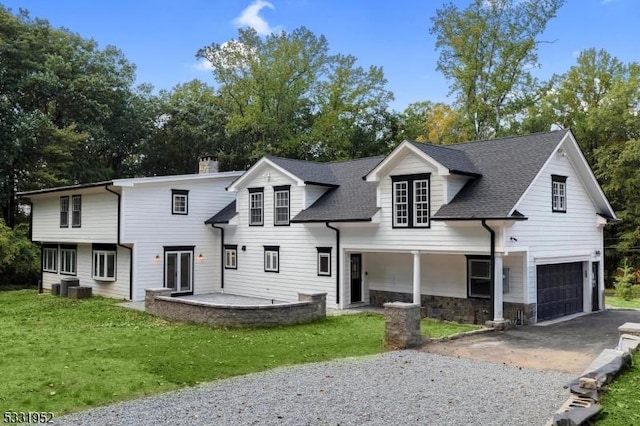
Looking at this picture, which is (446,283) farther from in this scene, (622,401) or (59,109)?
(59,109)

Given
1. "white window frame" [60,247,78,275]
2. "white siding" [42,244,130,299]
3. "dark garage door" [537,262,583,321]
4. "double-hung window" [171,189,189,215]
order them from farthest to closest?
1. "white window frame" [60,247,78,275]
2. "double-hung window" [171,189,189,215]
3. "white siding" [42,244,130,299]
4. "dark garage door" [537,262,583,321]

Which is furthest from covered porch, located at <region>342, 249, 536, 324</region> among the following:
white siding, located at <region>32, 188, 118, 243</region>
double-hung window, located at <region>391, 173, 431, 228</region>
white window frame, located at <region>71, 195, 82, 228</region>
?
white window frame, located at <region>71, 195, 82, 228</region>

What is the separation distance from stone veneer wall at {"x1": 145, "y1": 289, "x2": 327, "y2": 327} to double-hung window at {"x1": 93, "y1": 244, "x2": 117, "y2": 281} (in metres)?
6.34

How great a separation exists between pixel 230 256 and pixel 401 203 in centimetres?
933

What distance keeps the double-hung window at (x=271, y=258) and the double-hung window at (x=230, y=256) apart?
1.96 meters

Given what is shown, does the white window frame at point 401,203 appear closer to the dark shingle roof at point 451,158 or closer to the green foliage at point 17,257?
the dark shingle roof at point 451,158

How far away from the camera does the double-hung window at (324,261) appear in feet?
64.6

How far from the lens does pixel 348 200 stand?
19.9 meters

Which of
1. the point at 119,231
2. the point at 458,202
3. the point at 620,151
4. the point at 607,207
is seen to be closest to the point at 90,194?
the point at 119,231

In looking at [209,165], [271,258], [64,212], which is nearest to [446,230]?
[271,258]

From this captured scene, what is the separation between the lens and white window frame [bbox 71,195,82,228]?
76.2 feet

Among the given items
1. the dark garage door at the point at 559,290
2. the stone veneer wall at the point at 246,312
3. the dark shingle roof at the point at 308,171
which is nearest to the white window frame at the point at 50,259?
the stone veneer wall at the point at 246,312

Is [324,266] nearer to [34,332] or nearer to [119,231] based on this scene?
[119,231]

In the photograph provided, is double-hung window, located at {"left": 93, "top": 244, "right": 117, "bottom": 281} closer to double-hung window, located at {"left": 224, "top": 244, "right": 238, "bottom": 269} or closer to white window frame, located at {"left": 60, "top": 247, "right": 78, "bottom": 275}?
white window frame, located at {"left": 60, "top": 247, "right": 78, "bottom": 275}
